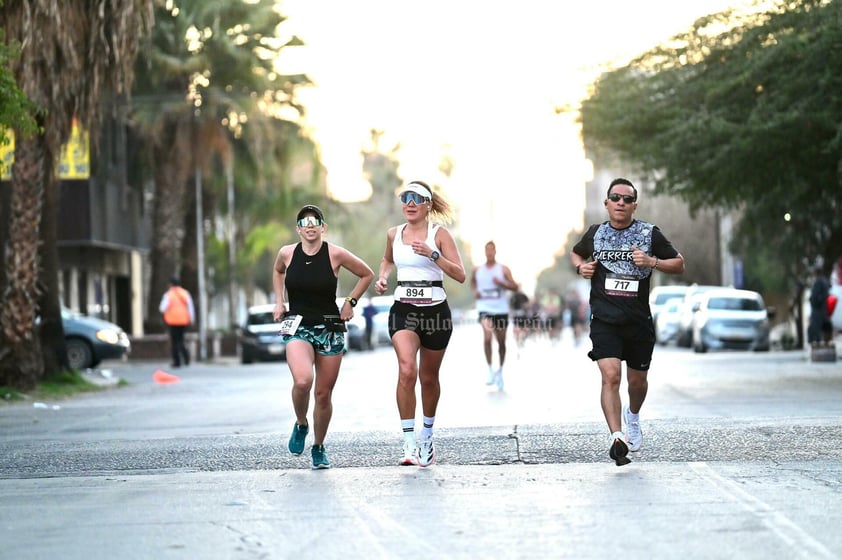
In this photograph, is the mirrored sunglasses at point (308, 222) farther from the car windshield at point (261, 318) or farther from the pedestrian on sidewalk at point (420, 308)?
the car windshield at point (261, 318)

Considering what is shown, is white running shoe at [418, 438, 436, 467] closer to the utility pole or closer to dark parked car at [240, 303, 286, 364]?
dark parked car at [240, 303, 286, 364]

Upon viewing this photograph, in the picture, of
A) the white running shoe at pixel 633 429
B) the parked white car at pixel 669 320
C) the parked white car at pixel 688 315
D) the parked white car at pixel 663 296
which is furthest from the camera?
the parked white car at pixel 663 296

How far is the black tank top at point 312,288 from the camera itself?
1091 centimetres

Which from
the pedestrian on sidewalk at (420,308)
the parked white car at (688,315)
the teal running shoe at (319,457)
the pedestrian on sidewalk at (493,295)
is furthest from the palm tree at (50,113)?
the parked white car at (688,315)

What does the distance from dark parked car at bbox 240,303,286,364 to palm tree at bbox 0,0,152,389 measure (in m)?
14.4

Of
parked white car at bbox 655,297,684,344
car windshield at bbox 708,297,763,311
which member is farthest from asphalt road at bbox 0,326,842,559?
parked white car at bbox 655,297,684,344

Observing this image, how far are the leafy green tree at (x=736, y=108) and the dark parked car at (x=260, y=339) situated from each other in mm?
13345

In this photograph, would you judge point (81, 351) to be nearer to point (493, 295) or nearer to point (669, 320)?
point (493, 295)

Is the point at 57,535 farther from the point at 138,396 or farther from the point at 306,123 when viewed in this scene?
the point at 306,123

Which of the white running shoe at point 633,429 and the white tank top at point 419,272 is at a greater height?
the white tank top at point 419,272

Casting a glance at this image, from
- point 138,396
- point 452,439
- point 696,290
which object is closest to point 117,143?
point 696,290

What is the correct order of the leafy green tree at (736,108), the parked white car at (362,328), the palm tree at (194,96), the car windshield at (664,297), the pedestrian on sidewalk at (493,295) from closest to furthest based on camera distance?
the pedestrian on sidewalk at (493,295)
the leafy green tree at (736,108)
the palm tree at (194,96)
the parked white car at (362,328)
the car windshield at (664,297)

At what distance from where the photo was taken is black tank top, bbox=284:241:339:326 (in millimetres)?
10906

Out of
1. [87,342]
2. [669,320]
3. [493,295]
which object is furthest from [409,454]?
[669,320]
